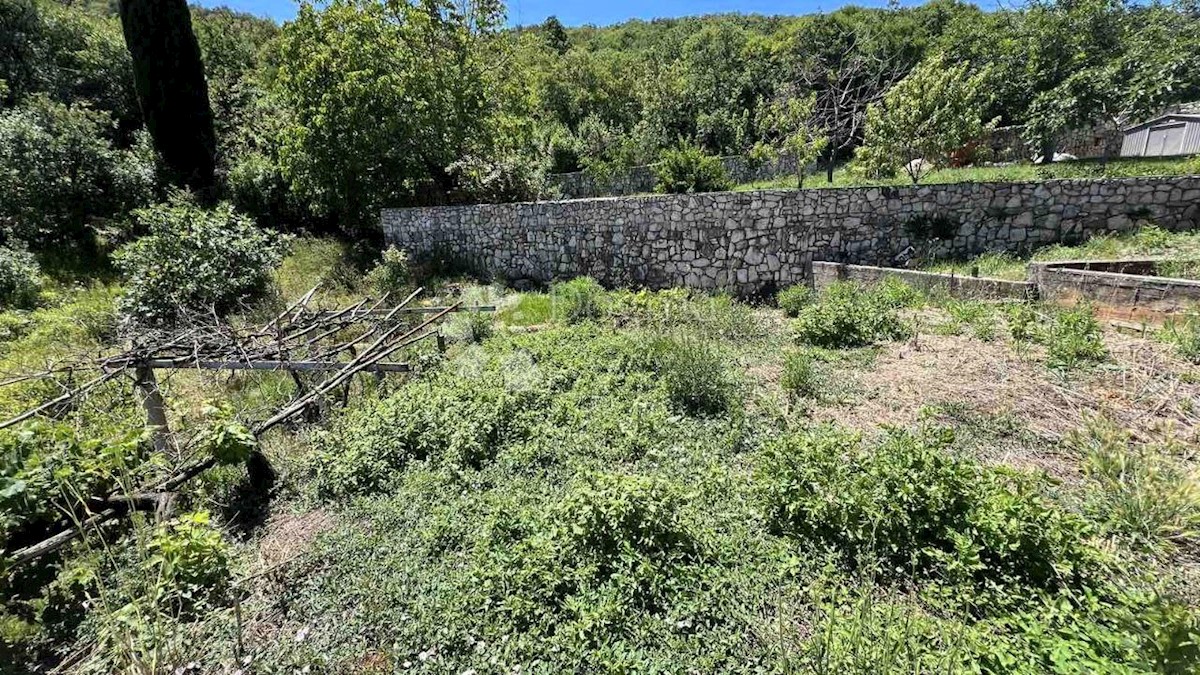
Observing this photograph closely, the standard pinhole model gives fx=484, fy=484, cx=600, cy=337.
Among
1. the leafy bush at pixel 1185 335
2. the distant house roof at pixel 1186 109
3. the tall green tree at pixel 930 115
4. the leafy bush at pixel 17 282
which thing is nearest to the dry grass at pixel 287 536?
the leafy bush at pixel 1185 335

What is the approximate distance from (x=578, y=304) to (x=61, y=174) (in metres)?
13.1

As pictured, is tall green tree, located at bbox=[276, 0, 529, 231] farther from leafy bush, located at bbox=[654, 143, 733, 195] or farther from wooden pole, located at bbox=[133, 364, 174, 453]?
wooden pole, located at bbox=[133, 364, 174, 453]

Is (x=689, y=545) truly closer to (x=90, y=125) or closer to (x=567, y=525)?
(x=567, y=525)

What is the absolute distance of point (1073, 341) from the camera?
15.8 ft

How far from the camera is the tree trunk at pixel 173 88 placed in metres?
11.8

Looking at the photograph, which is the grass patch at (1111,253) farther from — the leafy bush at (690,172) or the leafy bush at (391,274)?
the leafy bush at (391,274)

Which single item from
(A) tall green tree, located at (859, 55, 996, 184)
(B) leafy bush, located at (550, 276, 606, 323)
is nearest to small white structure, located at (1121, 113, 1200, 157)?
(A) tall green tree, located at (859, 55, 996, 184)

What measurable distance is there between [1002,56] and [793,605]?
72.4 feet

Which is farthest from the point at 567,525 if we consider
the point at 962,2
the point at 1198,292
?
the point at 962,2

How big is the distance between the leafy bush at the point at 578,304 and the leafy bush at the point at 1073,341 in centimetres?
577

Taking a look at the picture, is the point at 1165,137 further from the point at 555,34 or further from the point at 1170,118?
the point at 555,34

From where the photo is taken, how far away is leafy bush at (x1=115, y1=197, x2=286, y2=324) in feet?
29.7

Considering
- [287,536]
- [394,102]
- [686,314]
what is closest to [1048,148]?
[686,314]

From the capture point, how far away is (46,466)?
2855mm
